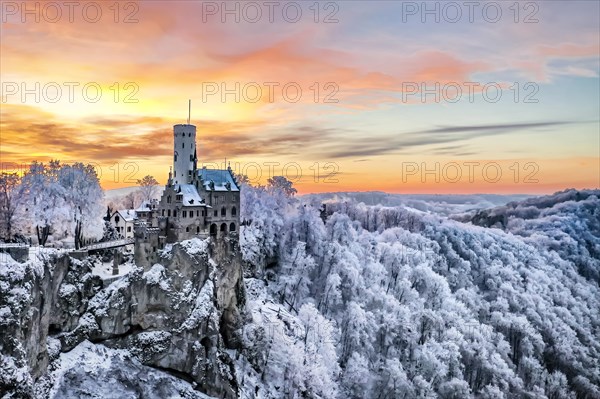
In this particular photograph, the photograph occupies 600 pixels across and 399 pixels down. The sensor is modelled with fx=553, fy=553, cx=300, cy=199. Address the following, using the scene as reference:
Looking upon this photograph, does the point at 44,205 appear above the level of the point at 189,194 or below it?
below

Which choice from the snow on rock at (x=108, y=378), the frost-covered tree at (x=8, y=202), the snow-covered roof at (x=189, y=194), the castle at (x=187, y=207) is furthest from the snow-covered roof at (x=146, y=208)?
the snow on rock at (x=108, y=378)

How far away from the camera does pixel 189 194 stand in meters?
73.3

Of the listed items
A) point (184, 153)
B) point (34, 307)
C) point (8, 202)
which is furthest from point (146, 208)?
point (34, 307)

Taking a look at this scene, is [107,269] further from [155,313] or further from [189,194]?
[189,194]

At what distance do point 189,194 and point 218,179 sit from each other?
694 cm

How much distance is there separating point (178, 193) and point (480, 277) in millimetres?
71696

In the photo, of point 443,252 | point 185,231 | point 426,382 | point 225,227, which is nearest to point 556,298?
point 443,252

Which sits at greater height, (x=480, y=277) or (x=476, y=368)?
(x=480, y=277)

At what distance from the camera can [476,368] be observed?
89812 mm

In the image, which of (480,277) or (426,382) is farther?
(480,277)

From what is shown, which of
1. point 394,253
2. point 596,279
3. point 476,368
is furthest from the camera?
point 596,279

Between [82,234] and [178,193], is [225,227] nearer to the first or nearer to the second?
[178,193]

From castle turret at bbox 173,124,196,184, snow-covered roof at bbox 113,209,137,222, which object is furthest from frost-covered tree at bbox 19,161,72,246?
castle turret at bbox 173,124,196,184

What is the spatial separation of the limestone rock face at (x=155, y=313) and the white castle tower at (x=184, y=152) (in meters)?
11.2
